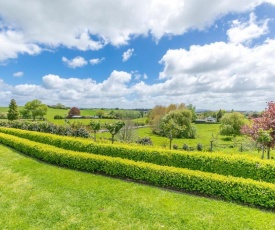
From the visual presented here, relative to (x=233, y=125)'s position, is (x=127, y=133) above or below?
below

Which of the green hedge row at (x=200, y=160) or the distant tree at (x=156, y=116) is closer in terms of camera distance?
the green hedge row at (x=200, y=160)

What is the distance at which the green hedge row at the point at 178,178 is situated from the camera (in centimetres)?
756

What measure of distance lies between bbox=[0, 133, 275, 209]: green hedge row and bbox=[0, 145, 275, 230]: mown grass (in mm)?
412

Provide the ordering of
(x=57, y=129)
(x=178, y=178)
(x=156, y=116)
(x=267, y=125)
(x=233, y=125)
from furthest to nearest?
(x=156, y=116) → (x=233, y=125) → (x=57, y=129) → (x=267, y=125) → (x=178, y=178)

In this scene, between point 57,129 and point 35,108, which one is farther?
point 35,108

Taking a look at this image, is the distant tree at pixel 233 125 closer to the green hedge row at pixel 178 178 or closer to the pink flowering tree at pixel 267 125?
the pink flowering tree at pixel 267 125

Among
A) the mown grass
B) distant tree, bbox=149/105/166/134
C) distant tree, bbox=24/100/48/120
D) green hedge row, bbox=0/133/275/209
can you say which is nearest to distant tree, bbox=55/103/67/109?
distant tree, bbox=24/100/48/120

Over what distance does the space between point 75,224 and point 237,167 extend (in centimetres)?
691

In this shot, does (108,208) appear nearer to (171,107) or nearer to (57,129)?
(57,129)

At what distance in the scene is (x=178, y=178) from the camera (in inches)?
344

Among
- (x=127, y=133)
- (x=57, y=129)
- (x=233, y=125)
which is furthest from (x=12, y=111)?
(x=233, y=125)

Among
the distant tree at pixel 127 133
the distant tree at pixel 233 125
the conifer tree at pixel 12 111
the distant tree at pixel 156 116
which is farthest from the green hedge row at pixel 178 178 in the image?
the conifer tree at pixel 12 111

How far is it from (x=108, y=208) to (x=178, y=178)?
10.2ft

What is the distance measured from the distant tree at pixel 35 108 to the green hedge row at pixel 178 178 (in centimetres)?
6074
